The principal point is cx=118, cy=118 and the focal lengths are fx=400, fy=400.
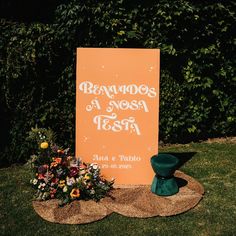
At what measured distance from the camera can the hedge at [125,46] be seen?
5949 millimetres

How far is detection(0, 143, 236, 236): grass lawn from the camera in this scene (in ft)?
14.0

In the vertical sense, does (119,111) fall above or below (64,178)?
above

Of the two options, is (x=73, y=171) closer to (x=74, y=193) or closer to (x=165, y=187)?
(x=74, y=193)

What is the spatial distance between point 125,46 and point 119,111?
1613 mm

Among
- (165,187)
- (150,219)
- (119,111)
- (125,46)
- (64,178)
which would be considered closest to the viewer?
(150,219)

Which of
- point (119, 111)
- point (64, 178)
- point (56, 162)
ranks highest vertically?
point (119, 111)

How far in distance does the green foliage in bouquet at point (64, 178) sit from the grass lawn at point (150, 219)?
0.31m

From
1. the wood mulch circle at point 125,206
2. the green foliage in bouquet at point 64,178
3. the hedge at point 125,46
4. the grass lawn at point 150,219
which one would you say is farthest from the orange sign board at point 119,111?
the hedge at point 125,46

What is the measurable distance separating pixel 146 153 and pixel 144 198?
63cm

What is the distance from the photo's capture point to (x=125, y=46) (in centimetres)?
646

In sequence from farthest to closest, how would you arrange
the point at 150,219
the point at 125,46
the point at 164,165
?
1. the point at 125,46
2. the point at 164,165
3. the point at 150,219

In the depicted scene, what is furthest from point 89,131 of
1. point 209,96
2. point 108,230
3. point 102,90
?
point 209,96

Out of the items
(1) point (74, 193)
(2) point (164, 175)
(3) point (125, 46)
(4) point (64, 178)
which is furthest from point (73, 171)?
(3) point (125, 46)

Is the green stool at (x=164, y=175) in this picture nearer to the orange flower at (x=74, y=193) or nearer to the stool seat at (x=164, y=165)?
the stool seat at (x=164, y=165)
